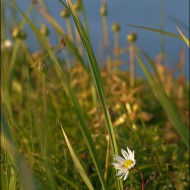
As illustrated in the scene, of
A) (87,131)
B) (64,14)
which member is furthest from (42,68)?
(64,14)

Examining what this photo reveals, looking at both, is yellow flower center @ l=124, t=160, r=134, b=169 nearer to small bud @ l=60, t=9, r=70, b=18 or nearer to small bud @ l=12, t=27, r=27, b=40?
small bud @ l=12, t=27, r=27, b=40

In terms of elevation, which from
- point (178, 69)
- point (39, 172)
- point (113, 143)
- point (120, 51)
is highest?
point (113, 143)

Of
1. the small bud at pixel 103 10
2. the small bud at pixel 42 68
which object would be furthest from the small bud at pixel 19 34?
the small bud at pixel 42 68

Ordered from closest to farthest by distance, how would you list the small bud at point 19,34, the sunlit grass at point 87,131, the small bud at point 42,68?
the sunlit grass at point 87,131, the small bud at point 42,68, the small bud at point 19,34

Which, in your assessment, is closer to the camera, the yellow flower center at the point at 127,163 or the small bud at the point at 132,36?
the yellow flower center at the point at 127,163

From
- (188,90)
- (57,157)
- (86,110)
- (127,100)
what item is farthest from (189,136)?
(188,90)

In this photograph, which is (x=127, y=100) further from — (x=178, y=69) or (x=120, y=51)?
(x=178, y=69)

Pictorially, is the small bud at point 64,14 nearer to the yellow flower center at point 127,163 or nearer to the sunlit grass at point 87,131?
the sunlit grass at point 87,131

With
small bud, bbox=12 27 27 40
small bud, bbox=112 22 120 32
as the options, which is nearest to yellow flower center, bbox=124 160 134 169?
small bud, bbox=12 27 27 40

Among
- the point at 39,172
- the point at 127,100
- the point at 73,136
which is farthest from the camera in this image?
the point at 127,100

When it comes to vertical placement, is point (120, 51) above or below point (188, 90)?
above

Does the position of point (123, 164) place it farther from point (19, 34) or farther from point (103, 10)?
point (103, 10)
